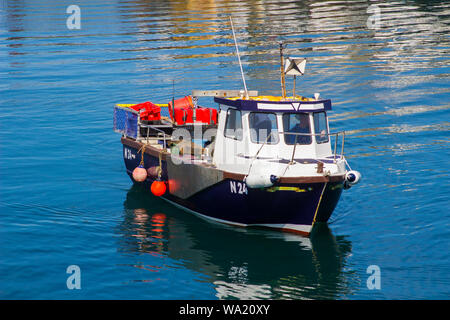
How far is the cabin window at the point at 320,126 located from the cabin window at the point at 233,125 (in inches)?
87.8

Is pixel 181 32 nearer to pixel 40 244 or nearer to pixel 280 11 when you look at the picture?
pixel 280 11

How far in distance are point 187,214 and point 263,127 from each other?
4.15m

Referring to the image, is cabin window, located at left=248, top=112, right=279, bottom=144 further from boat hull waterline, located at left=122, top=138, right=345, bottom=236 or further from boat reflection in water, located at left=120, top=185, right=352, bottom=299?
boat reflection in water, located at left=120, top=185, right=352, bottom=299

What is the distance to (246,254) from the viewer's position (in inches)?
693

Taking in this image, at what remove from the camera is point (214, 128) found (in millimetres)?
21938

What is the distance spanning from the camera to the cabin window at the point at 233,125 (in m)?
19.0

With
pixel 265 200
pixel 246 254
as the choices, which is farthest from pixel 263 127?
pixel 246 254

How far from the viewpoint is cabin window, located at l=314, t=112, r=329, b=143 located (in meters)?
18.8

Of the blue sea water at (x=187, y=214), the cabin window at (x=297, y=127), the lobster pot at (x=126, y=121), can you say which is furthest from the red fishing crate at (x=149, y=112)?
the cabin window at (x=297, y=127)

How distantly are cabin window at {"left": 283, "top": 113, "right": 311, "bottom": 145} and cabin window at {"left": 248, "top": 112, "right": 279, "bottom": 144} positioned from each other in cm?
32

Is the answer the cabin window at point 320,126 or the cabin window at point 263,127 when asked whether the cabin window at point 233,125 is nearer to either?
the cabin window at point 263,127

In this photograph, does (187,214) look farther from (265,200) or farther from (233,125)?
(265,200)

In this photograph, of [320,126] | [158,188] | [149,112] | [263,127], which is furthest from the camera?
[149,112]
